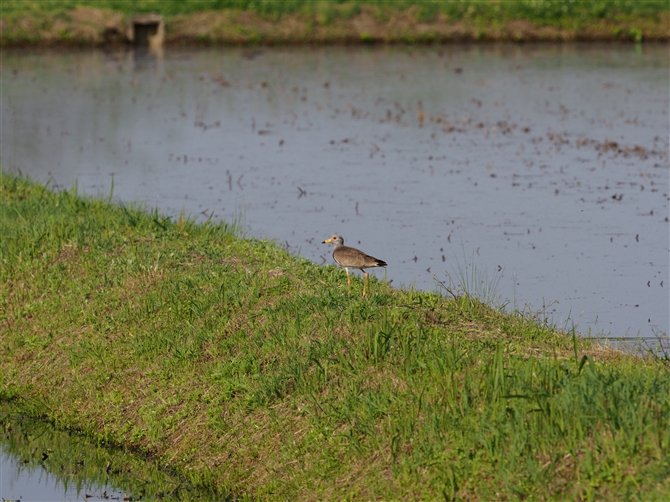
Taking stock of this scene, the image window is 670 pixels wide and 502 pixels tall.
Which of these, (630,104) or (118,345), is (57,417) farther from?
(630,104)

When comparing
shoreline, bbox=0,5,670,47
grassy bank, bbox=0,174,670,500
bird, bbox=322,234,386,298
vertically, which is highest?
bird, bbox=322,234,386,298

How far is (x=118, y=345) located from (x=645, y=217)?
964cm

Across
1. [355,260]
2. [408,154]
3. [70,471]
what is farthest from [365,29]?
[70,471]

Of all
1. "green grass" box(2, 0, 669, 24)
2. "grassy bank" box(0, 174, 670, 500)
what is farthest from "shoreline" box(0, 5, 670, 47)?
"grassy bank" box(0, 174, 670, 500)

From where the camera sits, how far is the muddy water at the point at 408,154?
1448 cm

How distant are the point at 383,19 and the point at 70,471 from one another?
34351 mm

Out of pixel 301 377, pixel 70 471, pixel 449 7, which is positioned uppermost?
pixel 301 377

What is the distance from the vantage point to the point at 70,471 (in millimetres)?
9289

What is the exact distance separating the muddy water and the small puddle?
12.8 feet

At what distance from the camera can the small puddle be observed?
8.79 m

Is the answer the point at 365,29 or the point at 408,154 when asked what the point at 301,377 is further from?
the point at 365,29

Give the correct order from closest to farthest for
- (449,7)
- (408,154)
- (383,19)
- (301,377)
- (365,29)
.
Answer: (301,377), (408,154), (365,29), (383,19), (449,7)

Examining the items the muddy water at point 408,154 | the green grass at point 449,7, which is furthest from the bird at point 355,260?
the green grass at point 449,7

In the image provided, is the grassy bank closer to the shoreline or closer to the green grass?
the shoreline
